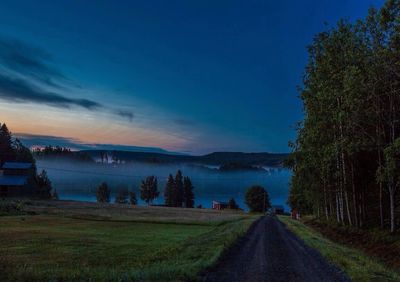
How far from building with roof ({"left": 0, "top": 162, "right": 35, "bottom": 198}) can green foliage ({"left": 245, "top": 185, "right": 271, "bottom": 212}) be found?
10537 centimetres

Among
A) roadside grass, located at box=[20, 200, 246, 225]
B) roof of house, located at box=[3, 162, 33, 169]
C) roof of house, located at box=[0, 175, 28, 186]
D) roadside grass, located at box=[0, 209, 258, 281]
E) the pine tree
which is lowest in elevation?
roadside grass, located at box=[20, 200, 246, 225]

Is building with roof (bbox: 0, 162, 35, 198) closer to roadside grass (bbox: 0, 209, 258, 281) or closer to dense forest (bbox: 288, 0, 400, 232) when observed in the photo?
roadside grass (bbox: 0, 209, 258, 281)

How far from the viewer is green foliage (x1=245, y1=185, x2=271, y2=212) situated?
638 ft

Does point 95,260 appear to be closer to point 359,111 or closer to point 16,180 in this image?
point 359,111

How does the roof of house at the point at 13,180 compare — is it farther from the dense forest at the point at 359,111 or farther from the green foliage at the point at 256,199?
the green foliage at the point at 256,199

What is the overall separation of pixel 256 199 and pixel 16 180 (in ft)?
376

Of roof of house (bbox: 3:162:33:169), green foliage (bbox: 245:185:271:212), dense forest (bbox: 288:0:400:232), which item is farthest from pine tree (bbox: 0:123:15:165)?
dense forest (bbox: 288:0:400:232)

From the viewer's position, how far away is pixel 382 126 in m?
32.9

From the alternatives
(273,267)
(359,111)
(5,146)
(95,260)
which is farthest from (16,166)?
(273,267)

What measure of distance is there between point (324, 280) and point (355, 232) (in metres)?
23.5

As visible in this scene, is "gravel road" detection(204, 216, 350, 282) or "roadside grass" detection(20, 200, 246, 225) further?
"roadside grass" detection(20, 200, 246, 225)

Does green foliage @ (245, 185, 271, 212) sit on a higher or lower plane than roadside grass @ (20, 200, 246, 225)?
lower

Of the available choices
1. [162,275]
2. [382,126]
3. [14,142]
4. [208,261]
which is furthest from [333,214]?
[14,142]

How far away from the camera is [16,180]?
127 m
